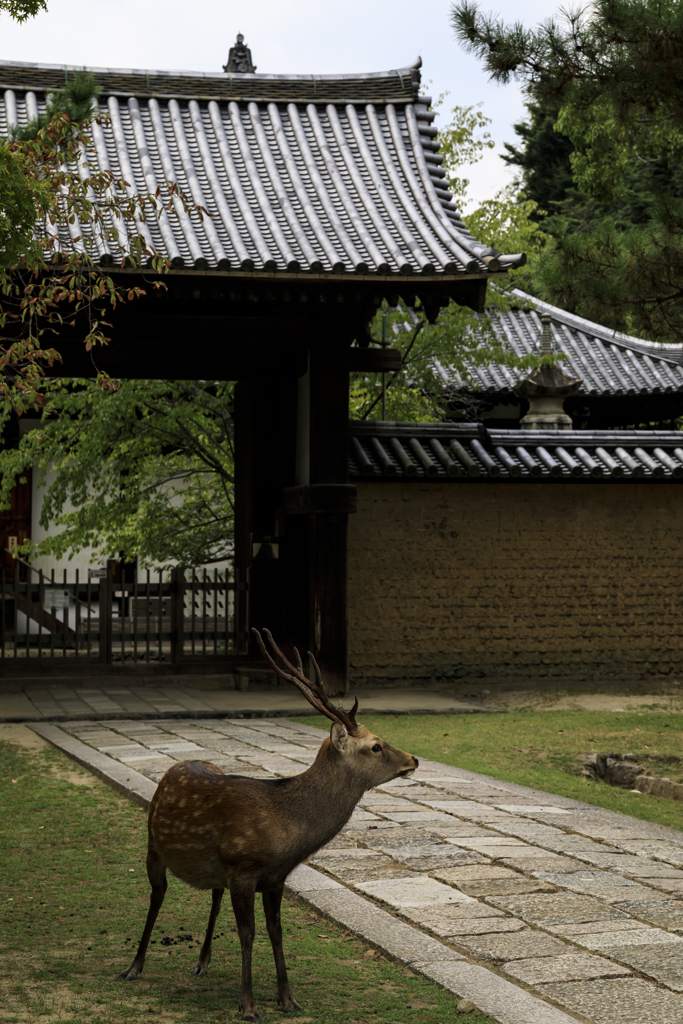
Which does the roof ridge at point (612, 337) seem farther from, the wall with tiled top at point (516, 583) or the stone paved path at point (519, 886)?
the stone paved path at point (519, 886)

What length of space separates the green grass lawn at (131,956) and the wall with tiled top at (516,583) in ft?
23.6

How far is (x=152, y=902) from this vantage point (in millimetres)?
3943

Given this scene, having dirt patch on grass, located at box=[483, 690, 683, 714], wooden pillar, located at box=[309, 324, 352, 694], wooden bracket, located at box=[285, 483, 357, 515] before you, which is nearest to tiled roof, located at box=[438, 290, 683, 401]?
wooden pillar, located at box=[309, 324, 352, 694]

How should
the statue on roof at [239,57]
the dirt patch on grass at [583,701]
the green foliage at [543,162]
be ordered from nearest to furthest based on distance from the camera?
the dirt patch on grass at [583,701] < the statue on roof at [239,57] < the green foliage at [543,162]

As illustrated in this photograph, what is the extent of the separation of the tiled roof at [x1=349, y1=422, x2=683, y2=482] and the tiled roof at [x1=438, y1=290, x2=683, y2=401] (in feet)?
16.9

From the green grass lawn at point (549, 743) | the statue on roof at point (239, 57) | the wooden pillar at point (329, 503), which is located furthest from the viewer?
the statue on roof at point (239, 57)

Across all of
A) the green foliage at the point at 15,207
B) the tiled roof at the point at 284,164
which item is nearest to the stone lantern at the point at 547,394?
the tiled roof at the point at 284,164

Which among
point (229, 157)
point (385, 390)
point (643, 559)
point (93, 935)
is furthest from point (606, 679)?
point (93, 935)

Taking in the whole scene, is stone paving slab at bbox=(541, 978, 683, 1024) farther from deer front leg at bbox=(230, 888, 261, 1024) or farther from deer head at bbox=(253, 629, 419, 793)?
deer front leg at bbox=(230, 888, 261, 1024)

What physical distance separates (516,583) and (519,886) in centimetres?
872

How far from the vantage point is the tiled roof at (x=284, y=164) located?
37.9ft

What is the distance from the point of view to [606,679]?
543 inches

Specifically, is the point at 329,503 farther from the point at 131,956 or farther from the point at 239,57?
the point at 239,57

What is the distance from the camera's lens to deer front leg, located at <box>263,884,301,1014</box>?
A: 3676 millimetres
